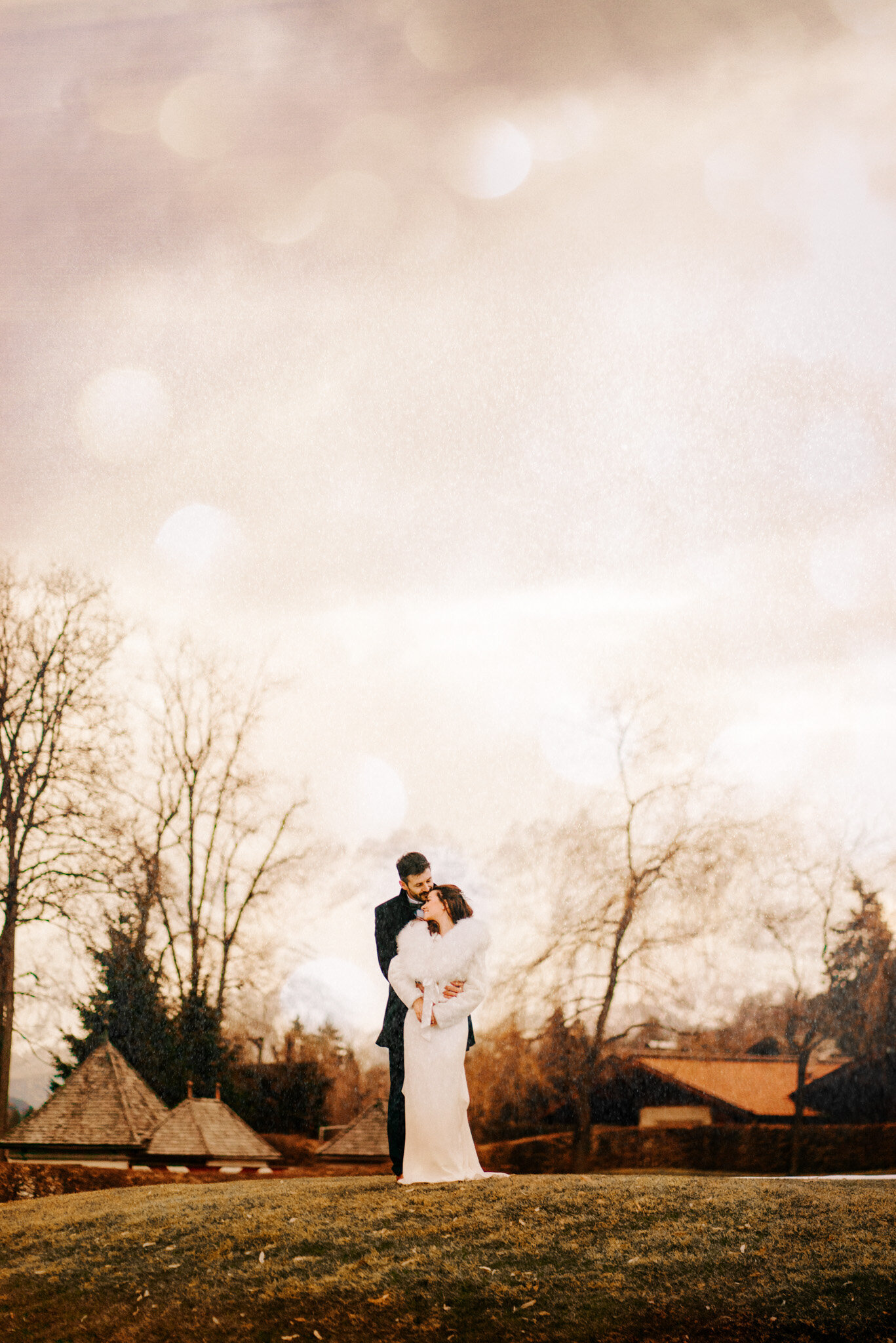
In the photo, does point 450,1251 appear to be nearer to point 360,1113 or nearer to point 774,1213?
point 774,1213

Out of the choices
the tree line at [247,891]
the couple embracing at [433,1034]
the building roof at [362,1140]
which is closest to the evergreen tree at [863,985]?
the tree line at [247,891]

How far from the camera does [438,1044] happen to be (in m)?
7.14

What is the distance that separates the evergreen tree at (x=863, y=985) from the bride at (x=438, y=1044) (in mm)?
5496

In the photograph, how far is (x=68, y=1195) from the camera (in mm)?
8625

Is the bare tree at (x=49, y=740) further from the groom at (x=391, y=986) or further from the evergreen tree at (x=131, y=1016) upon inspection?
the groom at (x=391, y=986)

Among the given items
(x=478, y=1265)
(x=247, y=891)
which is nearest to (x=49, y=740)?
(x=247, y=891)

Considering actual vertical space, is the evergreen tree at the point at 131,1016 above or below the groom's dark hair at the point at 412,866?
below

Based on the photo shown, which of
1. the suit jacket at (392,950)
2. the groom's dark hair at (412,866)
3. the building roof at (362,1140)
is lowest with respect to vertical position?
the building roof at (362,1140)

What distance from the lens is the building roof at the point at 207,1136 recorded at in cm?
980

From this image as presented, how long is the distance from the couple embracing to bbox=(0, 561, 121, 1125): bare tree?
5382mm

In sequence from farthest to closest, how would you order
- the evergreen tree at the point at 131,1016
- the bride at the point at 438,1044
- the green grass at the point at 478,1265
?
the evergreen tree at the point at 131,1016, the bride at the point at 438,1044, the green grass at the point at 478,1265

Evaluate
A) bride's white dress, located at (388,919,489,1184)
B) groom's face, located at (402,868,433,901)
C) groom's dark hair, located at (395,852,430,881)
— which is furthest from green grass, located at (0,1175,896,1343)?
groom's dark hair, located at (395,852,430,881)

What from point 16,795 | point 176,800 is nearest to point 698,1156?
point 176,800

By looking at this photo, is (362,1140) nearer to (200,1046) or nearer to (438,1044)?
(200,1046)
